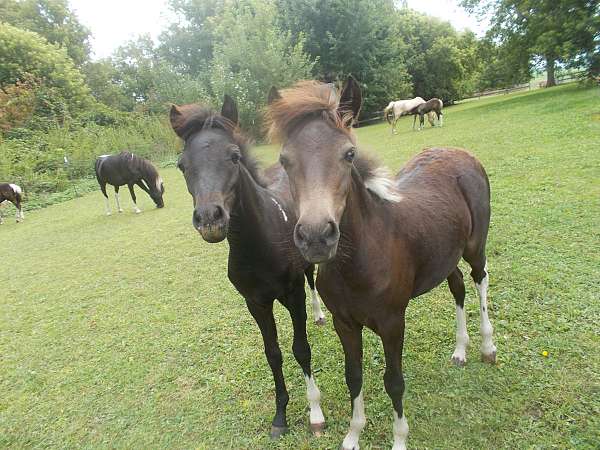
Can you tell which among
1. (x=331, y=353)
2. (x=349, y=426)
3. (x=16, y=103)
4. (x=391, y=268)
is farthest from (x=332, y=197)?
(x=16, y=103)

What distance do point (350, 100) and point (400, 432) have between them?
6.75 feet

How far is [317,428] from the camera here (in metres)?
2.59

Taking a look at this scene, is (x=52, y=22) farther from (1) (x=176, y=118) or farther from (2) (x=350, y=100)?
(2) (x=350, y=100)

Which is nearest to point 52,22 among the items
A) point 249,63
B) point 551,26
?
point 249,63

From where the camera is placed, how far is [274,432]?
2.62m

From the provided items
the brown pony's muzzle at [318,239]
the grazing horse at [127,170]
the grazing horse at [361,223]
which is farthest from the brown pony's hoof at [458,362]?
the grazing horse at [127,170]

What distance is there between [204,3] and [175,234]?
38654mm

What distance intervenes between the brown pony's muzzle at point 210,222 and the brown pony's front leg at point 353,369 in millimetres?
887

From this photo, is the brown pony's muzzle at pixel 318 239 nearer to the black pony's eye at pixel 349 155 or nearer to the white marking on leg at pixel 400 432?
the black pony's eye at pixel 349 155

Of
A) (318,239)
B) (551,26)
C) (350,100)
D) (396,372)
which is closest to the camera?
(318,239)

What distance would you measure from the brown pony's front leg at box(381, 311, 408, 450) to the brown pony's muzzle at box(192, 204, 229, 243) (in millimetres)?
→ 1084

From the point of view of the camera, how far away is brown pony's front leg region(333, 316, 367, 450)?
7.02ft

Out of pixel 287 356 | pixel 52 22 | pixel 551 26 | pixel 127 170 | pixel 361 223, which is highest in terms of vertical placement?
pixel 52 22

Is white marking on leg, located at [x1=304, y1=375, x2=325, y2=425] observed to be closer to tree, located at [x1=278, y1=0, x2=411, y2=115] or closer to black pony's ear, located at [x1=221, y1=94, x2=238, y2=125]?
black pony's ear, located at [x1=221, y1=94, x2=238, y2=125]
